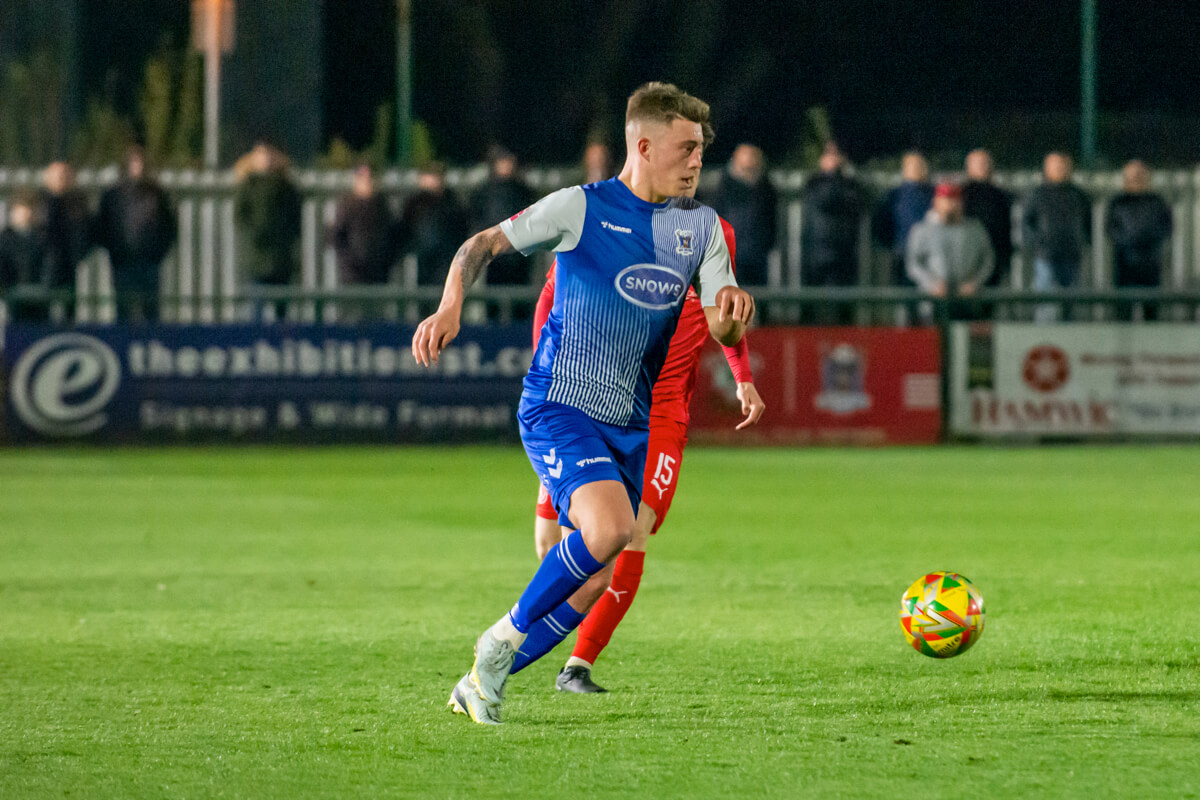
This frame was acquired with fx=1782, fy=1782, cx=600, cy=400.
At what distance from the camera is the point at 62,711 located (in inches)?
216

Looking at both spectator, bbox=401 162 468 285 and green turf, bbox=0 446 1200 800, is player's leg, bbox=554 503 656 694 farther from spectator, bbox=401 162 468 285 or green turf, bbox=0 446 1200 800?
spectator, bbox=401 162 468 285

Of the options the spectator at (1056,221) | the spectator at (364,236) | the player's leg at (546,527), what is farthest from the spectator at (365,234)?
the player's leg at (546,527)

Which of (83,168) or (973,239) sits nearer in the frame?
(973,239)

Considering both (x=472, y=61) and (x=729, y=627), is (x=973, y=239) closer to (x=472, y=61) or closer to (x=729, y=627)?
(x=729, y=627)

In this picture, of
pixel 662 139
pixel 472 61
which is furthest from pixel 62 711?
pixel 472 61

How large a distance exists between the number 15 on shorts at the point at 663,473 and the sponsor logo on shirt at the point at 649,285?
811 millimetres

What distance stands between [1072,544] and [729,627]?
368 cm

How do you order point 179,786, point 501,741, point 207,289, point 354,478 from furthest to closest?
point 207,289 → point 354,478 → point 501,741 → point 179,786

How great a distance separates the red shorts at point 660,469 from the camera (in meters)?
6.14

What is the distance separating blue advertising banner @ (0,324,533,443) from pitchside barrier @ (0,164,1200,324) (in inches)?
81.1

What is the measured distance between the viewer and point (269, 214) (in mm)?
18484

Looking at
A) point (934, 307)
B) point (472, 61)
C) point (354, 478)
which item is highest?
point (472, 61)

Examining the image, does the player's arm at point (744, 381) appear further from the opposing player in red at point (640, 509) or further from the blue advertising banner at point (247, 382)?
the blue advertising banner at point (247, 382)

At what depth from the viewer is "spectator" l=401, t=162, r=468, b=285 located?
18.2 m
